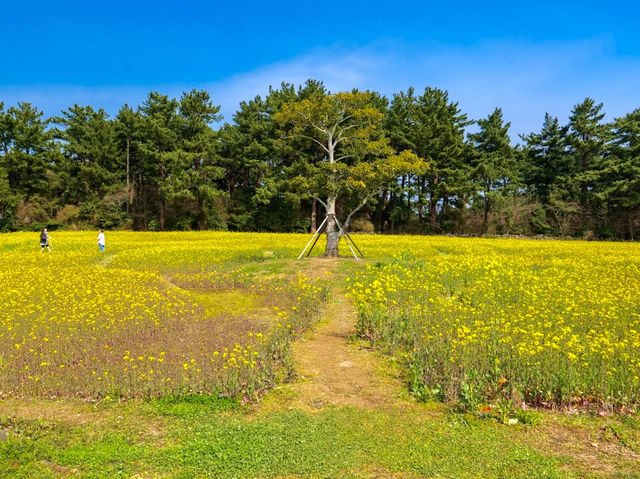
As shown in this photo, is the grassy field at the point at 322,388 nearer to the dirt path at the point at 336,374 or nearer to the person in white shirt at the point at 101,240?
the dirt path at the point at 336,374

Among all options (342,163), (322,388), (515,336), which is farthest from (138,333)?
(342,163)

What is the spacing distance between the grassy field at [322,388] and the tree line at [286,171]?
3943 centimetres

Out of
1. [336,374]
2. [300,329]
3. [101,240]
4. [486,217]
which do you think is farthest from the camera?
[486,217]

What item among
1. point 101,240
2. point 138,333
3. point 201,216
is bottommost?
point 138,333

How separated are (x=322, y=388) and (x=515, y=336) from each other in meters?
3.97

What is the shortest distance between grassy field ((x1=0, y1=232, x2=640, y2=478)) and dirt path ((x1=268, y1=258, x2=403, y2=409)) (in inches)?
1.7

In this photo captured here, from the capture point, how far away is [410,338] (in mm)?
8812

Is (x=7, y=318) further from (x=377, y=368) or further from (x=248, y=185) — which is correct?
(x=248, y=185)

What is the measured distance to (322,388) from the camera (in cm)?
688

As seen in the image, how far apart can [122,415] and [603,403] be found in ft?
23.5

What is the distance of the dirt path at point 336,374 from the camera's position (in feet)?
21.2

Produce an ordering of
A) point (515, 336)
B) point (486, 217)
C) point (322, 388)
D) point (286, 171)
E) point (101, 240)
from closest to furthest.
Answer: point (322, 388)
point (515, 336)
point (101, 240)
point (286, 171)
point (486, 217)

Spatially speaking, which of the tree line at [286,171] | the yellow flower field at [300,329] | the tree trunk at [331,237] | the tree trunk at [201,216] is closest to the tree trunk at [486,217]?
the tree line at [286,171]

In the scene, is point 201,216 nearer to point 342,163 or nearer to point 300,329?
point 342,163
